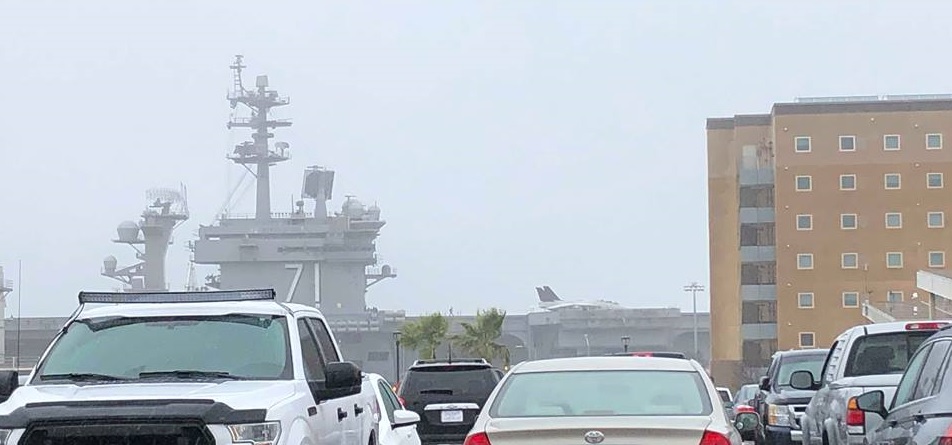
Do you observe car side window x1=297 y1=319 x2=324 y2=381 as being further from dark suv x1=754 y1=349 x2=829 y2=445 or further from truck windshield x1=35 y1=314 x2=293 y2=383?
dark suv x1=754 y1=349 x2=829 y2=445

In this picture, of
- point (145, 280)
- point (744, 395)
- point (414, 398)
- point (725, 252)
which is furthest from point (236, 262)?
point (414, 398)

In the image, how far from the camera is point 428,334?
242 feet

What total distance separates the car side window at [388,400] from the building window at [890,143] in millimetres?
A: 64497

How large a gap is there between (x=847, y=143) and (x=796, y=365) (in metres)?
57.2

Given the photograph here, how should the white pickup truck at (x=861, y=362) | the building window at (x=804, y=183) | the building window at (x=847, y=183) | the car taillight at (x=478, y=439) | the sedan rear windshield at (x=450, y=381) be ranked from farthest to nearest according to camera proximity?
the building window at (x=804, y=183) < the building window at (x=847, y=183) < the sedan rear windshield at (x=450, y=381) < the white pickup truck at (x=861, y=362) < the car taillight at (x=478, y=439)

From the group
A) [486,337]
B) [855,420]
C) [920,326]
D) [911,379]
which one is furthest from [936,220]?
[911,379]

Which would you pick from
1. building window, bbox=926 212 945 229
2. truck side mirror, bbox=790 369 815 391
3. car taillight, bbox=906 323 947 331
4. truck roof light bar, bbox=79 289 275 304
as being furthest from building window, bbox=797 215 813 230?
truck roof light bar, bbox=79 289 275 304

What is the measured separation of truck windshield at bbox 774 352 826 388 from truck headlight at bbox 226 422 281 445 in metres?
11.9

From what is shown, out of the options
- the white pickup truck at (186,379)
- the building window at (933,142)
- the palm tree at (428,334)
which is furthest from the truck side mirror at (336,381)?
the building window at (933,142)

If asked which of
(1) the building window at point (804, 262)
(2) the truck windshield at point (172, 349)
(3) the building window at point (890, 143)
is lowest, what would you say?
(2) the truck windshield at point (172, 349)

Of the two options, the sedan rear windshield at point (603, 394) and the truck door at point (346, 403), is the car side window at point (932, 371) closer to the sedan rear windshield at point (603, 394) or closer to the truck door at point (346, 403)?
the sedan rear windshield at point (603, 394)

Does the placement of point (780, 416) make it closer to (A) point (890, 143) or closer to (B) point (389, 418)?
(B) point (389, 418)

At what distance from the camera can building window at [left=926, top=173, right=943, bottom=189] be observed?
74.8 meters

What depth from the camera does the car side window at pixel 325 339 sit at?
34.7 ft
